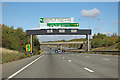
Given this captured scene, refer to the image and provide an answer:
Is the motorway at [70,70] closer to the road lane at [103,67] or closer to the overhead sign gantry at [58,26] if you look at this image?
the road lane at [103,67]

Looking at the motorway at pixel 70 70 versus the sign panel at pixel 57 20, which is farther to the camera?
the sign panel at pixel 57 20

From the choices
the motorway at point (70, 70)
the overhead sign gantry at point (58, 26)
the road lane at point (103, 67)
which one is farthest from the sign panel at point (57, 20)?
the motorway at point (70, 70)

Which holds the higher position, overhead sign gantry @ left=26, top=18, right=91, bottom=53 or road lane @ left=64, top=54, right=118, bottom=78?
overhead sign gantry @ left=26, top=18, right=91, bottom=53

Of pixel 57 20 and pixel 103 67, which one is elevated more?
pixel 57 20

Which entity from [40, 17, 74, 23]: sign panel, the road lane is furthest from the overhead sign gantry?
the road lane

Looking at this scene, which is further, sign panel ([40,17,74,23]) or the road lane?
sign panel ([40,17,74,23])

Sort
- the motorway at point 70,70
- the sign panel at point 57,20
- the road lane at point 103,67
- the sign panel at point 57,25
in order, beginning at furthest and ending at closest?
1. the sign panel at point 57,25
2. the sign panel at point 57,20
3. the road lane at point 103,67
4. the motorway at point 70,70

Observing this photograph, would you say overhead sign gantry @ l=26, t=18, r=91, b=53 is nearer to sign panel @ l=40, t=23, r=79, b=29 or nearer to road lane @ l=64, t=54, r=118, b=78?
sign panel @ l=40, t=23, r=79, b=29

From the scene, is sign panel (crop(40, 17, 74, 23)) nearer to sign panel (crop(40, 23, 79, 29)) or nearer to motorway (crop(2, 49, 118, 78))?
sign panel (crop(40, 23, 79, 29))

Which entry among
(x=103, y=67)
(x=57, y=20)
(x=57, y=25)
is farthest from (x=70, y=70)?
(x=57, y=25)

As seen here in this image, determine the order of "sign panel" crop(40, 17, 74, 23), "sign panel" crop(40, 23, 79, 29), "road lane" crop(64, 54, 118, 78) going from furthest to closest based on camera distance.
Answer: "sign panel" crop(40, 23, 79, 29) → "sign panel" crop(40, 17, 74, 23) → "road lane" crop(64, 54, 118, 78)

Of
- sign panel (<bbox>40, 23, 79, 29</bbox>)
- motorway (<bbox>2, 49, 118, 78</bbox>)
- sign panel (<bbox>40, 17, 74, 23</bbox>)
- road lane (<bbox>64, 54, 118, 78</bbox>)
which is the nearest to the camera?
motorway (<bbox>2, 49, 118, 78</bbox>)

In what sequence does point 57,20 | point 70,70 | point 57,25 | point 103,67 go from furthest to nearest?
point 57,25 < point 57,20 < point 103,67 < point 70,70

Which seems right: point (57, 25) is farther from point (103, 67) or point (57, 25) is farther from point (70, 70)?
point (70, 70)
